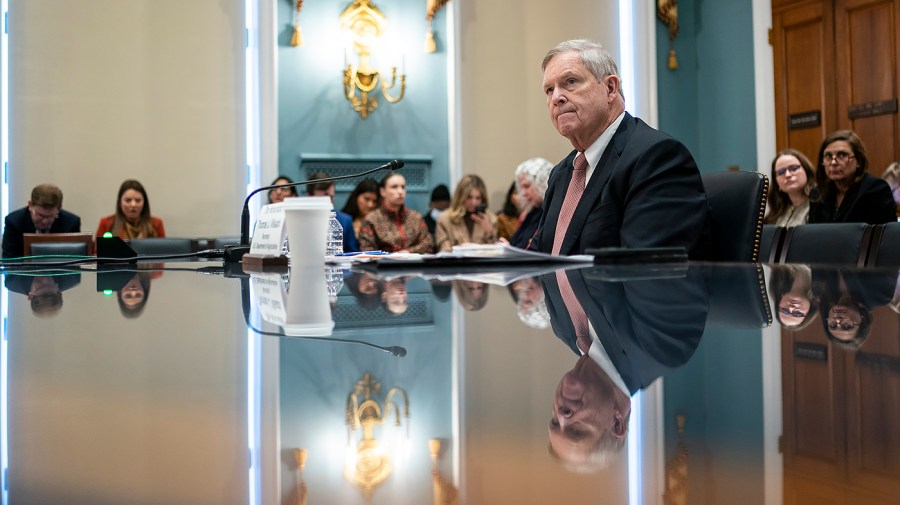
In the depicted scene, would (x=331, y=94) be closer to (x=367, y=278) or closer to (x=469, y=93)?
(x=469, y=93)

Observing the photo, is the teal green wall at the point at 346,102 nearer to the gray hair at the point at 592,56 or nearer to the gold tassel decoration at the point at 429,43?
the gold tassel decoration at the point at 429,43

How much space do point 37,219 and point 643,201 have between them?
4187 millimetres

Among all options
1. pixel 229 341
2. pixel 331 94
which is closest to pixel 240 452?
pixel 229 341

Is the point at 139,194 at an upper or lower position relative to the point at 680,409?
upper

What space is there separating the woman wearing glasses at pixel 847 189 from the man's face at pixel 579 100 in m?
2.33

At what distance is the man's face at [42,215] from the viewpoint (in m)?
4.75

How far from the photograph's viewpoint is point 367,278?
1.15 m

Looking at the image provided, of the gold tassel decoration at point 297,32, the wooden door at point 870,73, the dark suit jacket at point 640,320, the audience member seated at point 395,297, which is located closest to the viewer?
the dark suit jacket at point 640,320

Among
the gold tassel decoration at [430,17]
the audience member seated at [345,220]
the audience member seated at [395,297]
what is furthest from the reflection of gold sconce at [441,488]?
the gold tassel decoration at [430,17]

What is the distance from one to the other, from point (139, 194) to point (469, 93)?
7.89 ft

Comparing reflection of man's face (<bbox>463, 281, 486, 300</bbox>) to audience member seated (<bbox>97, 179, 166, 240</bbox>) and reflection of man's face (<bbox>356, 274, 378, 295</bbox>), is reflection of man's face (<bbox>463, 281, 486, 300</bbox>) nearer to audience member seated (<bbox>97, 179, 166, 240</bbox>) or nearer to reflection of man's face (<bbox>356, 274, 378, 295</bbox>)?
reflection of man's face (<bbox>356, 274, 378, 295</bbox>)

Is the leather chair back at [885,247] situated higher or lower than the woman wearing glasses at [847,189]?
lower

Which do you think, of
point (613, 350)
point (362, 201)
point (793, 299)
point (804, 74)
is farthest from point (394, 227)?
point (613, 350)

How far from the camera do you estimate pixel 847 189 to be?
4.06 meters
